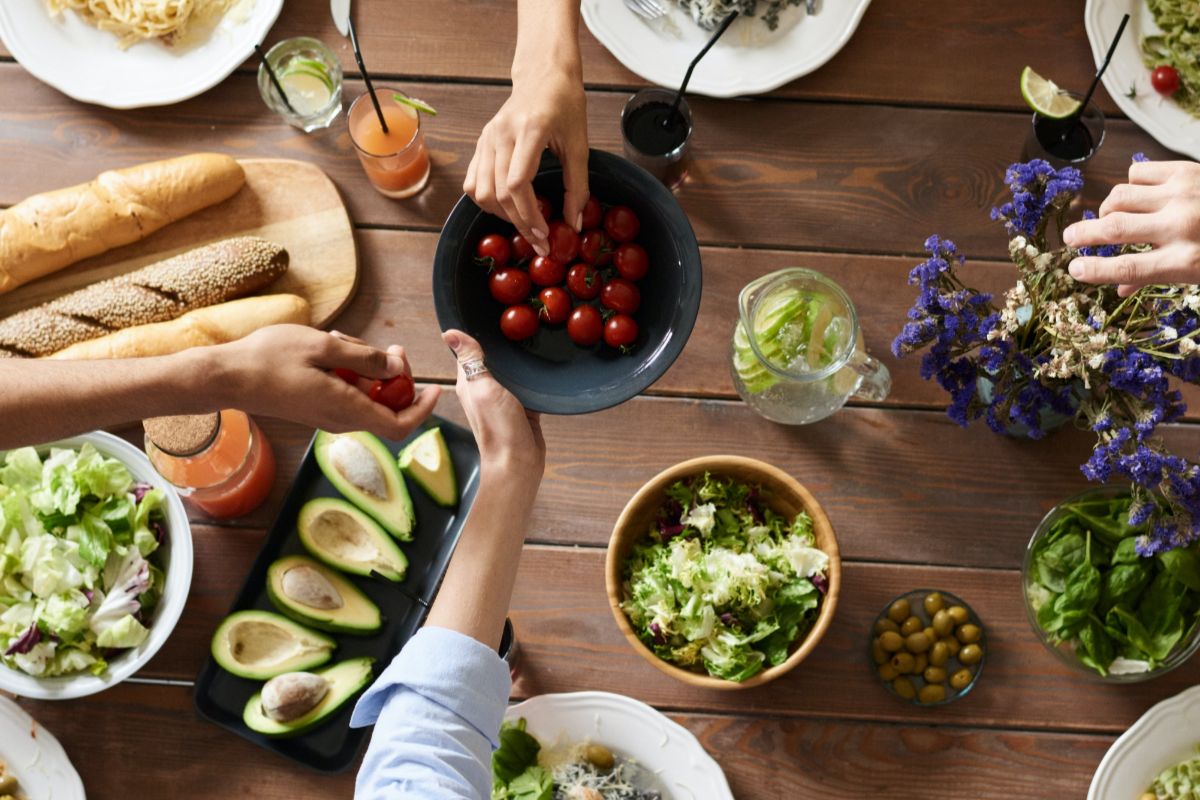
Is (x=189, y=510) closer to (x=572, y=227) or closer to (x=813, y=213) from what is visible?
(x=572, y=227)

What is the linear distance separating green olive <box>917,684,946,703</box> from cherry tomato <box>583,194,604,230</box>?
890 mm

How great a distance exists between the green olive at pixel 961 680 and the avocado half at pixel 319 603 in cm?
92

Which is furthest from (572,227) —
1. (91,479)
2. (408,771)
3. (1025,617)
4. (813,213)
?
(1025,617)

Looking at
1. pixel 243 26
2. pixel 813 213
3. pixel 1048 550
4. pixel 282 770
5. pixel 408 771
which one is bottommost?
pixel 282 770

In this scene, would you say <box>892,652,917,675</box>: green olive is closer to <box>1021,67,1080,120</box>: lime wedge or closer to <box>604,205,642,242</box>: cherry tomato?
<box>604,205,642,242</box>: cherry tomato

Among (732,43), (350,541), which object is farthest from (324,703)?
(732,43)

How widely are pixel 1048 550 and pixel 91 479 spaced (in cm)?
149

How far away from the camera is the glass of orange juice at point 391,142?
1.67m

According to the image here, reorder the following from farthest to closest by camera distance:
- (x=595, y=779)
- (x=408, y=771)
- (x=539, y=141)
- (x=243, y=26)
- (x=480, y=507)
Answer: (x=243, y=26)
(x=595, y=779)
(x=480, y=507)
(x=539, y=141)
(x=408, y=771)

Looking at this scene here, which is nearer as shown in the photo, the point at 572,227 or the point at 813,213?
the point at 572,227

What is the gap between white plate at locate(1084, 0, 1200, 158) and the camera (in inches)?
66.6

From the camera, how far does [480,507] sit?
1434 millimetres

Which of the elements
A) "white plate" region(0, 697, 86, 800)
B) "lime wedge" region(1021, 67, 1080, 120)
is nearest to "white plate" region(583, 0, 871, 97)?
"lime wedge" region(1021, 67, 1080, 120)

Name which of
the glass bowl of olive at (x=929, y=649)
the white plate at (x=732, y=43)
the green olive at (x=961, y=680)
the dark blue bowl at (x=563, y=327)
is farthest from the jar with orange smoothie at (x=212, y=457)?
the green olive at (x=961, y=680)
